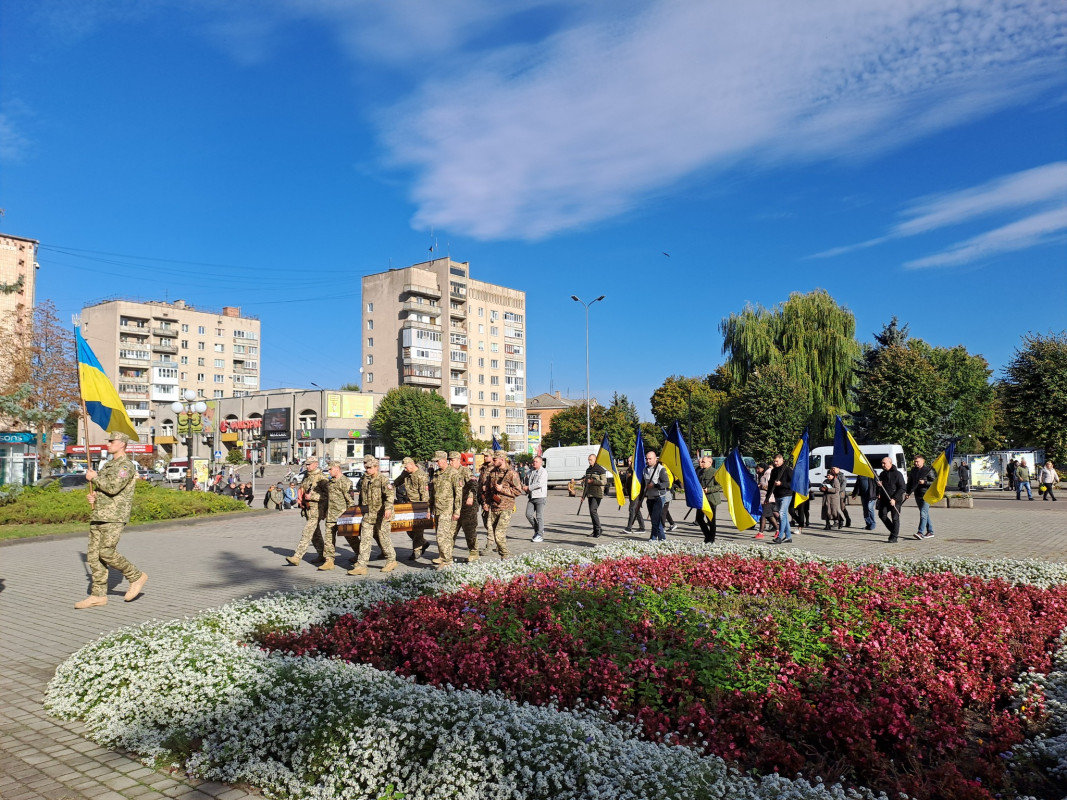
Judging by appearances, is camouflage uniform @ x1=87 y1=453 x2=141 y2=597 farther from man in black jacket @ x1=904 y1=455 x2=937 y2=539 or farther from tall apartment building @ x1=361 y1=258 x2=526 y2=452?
tall apartment building @ x1=361 y1=258 x2=526 y2=452

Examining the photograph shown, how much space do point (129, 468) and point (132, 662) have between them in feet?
14.0

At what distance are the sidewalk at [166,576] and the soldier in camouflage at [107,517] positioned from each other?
0.33 metres

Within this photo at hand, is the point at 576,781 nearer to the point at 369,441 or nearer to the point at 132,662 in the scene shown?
the point at 132,662

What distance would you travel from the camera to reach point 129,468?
9.29 m

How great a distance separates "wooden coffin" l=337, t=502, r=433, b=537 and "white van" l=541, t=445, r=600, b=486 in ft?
115

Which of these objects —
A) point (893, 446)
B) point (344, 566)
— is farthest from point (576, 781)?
point (893, 446)

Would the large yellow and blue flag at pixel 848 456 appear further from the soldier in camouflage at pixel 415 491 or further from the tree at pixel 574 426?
the tree at pixel 574 426

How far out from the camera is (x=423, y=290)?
Result: 94.3 metres

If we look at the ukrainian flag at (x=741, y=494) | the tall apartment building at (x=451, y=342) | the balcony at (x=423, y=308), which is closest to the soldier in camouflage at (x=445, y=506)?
the ukrainian flag at (x=741, y=494)

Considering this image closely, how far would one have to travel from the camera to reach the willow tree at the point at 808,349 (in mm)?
45875

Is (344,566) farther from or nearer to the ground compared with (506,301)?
nearer to the ground

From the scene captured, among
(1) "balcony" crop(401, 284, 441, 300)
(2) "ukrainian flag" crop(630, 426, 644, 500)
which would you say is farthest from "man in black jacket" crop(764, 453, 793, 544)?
(1) "balcony" crop(401, 284, 441, 300)

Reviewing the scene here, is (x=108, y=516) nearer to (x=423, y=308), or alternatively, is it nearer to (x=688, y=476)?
(x=688, y=476)

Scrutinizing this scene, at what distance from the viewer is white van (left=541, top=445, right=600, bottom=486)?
158 ft
